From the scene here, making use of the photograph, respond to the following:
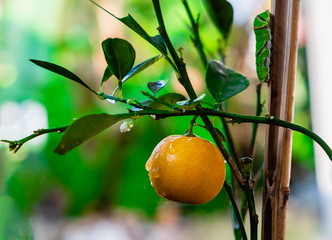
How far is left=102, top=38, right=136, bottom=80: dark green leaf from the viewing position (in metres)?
0.36

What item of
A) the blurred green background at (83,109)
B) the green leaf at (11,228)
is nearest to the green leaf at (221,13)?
the green leaf at (11,228)

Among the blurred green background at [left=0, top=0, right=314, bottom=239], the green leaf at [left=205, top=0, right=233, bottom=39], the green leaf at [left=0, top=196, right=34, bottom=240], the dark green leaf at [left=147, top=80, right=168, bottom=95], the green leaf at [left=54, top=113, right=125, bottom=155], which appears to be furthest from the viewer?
the blurred green background at [left=0, top=0, right=314, bottom=239]

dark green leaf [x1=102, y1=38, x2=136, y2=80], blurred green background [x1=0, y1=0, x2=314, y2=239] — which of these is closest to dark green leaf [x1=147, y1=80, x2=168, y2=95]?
dark green leaf [x1=102, y1=38, x2=136, y2=80]

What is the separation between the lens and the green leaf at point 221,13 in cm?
48

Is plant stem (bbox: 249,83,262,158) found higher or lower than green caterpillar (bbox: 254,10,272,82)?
lower

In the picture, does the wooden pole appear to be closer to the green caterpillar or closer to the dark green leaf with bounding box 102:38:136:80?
the green caterpillar

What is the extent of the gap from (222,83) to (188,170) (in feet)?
0.29

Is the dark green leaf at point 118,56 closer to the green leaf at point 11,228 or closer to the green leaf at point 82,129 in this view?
the green leaf at point 82,129

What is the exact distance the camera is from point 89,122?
0.97 ft

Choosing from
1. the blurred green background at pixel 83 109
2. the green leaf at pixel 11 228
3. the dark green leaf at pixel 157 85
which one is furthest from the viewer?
the blurred green background at pixel 83 109

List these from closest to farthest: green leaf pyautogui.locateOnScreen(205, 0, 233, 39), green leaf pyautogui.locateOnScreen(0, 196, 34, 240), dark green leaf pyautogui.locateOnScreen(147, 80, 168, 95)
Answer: dark green leaf pyautogui.locateOnScreen(147, 80, 168, 95), green leaf pyautogui.locateOnScreen(205, 0, 233, 39), green leaf pyautogui.locateOnScreen(0, 196, 34, 240)

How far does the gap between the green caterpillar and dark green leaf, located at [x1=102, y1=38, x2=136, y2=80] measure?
0.13 metres

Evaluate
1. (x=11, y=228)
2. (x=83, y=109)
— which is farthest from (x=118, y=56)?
(x=83, y=109)

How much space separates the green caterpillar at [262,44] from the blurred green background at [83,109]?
1085mm
